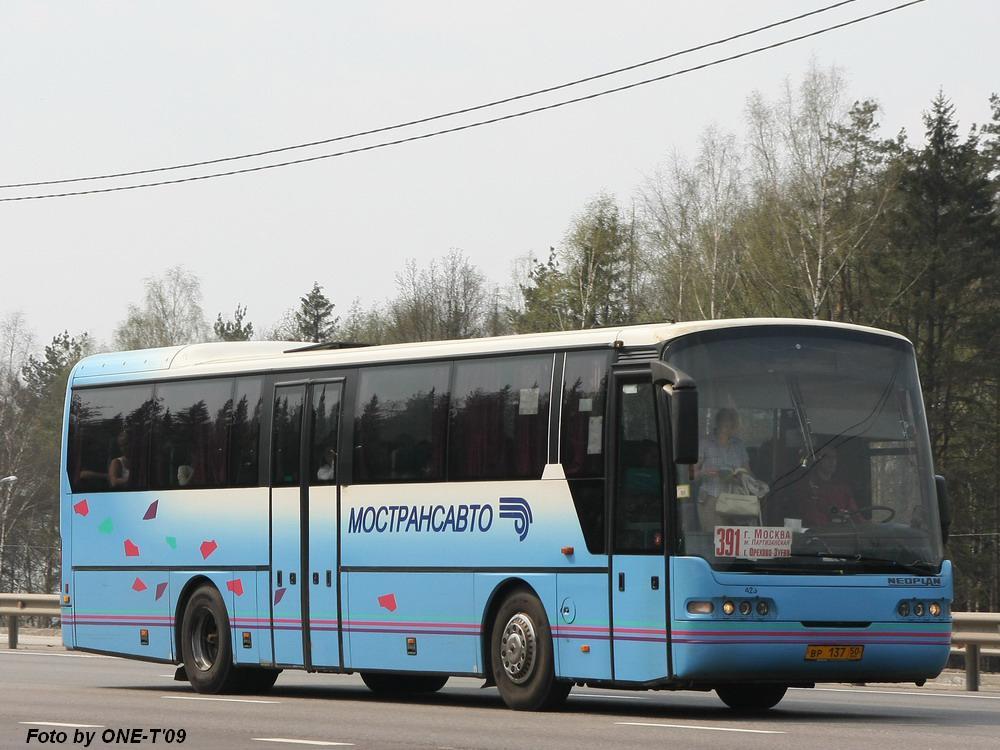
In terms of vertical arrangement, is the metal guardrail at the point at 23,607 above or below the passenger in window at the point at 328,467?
below

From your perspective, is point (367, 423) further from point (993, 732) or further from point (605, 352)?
point (993, 732)

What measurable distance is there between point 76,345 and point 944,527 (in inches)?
3652

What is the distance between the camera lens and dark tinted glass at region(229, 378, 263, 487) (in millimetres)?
19438

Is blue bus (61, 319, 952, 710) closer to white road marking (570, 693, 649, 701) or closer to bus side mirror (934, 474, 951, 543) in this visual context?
bus side mirror (934, 474, 951, 543)

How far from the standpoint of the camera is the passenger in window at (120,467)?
69.3 ft

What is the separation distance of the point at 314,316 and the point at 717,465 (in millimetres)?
85369

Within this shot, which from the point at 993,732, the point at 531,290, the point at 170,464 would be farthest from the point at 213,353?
the point at 531,290

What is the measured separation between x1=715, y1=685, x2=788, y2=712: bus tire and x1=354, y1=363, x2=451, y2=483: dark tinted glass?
10.3 feet

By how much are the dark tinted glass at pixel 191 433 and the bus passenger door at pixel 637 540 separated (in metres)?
5.65

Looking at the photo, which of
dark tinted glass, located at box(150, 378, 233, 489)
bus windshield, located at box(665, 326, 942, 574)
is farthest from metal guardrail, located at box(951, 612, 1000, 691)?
dark tinted glass, located at box(150, 378, 233, 489)

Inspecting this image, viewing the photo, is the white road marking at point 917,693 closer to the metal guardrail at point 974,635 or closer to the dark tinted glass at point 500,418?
the metal guardrail at point 974,635

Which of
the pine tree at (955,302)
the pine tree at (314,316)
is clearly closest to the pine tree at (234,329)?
the pine tree at (314,316)

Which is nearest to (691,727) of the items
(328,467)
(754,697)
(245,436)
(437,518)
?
(754,697)

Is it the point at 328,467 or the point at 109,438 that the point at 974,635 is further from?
the point at 109,438
